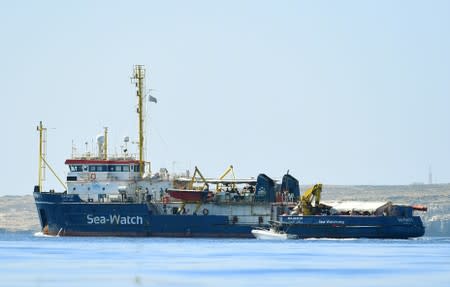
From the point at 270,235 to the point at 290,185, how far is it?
7503mm

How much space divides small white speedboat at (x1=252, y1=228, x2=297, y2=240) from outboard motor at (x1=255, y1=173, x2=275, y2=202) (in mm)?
3094

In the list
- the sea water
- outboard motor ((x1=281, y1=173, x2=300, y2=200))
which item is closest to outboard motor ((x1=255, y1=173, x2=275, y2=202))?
outboard motor ((x1=281, y1=173, x2=300, y2=200))

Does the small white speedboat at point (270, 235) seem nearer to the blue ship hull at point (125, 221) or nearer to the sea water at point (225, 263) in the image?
the blue ship hull at point (125, 221)

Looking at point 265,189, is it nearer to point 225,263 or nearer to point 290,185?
point 290,185

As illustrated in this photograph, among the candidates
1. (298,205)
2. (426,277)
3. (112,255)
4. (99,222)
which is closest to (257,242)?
(298,205)

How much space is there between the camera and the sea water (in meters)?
80.2

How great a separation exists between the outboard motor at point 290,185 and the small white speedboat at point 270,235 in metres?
4.89

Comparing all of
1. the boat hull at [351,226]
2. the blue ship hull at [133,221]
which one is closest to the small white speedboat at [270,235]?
the boat hull at [351,226]

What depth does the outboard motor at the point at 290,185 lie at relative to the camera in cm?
13425

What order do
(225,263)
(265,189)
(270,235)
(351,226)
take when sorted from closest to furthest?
(225,263) → (351,226) → (270,235) → (265,189)

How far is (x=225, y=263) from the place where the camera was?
310ft

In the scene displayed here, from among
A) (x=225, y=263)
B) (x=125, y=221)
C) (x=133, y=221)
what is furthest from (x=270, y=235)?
(x=225, y=263)

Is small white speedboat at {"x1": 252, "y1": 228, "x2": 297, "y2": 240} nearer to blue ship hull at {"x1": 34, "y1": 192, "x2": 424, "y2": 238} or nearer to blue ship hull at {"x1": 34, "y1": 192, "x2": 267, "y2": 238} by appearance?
blue ship hull at {"x1": 34, "y1": 192, "x2": 424, "y2": 238}

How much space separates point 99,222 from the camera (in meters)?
133
